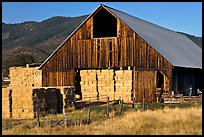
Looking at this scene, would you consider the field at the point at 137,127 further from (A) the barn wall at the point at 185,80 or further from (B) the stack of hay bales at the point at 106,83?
(A) the barn wall at the point at 185,80

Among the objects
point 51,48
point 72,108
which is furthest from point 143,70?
point 51,48

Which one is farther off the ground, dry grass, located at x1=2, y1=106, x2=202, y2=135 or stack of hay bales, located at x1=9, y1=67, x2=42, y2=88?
stack of hay bales, located at x1=9, y1=67, x2=42, y2=88

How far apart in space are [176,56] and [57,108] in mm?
13122

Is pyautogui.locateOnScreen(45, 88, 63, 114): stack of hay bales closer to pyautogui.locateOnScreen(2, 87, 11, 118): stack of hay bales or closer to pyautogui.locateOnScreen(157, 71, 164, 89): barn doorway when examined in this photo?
pyautogui.locateOnScreen(2, 87, 11, 118): stack of hay bales

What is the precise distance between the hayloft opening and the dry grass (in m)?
15.3

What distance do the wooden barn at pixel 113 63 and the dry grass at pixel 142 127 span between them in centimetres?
1219

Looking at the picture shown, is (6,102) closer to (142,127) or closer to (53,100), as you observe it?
(53,100)

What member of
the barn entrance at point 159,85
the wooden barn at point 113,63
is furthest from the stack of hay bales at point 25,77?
the barn entrance at point 159,85

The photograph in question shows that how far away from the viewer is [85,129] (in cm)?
1600

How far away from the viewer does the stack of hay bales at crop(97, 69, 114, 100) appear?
32531 millimetres

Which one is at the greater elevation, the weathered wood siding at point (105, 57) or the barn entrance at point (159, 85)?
the weathered wood siding at point (105, 57)

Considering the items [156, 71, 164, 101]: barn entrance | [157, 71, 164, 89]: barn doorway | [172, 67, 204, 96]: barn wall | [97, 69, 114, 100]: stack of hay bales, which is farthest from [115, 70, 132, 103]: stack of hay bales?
[172, 67, 204, 96]: barn wall

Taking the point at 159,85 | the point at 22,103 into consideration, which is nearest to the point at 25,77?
the point at 159,85

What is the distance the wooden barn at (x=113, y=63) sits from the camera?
31.5 meters
